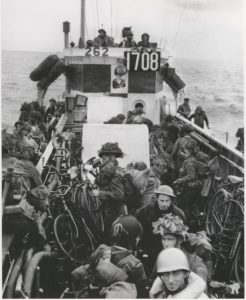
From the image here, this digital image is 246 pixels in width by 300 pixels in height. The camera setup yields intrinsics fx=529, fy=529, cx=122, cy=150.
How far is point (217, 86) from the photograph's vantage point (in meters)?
5.23

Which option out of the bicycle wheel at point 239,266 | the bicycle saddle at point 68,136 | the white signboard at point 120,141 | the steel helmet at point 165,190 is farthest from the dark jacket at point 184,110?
the bicycle wheel at point 239,266

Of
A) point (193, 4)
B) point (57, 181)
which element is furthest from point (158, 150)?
point (193, 4)

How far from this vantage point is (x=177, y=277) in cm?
368

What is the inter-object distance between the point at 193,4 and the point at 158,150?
1.40m

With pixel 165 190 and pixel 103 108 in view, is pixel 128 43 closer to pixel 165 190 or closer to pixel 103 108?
pixel 103 108

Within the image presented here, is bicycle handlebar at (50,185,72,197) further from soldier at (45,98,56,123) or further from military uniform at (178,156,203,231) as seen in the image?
soldier at (45,98,56,123)

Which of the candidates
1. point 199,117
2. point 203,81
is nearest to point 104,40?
point 203,81

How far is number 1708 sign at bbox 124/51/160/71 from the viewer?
5.64m

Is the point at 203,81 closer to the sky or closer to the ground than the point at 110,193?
closer to the sky

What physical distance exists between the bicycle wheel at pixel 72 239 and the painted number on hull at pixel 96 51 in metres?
2.89

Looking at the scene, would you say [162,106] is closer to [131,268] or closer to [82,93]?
[82,93]

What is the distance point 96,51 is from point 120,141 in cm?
225

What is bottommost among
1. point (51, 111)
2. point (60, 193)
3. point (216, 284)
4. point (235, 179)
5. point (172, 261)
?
point (216, 284)

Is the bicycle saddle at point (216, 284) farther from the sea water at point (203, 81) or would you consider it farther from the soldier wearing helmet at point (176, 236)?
the sea water at point (203, 81)
